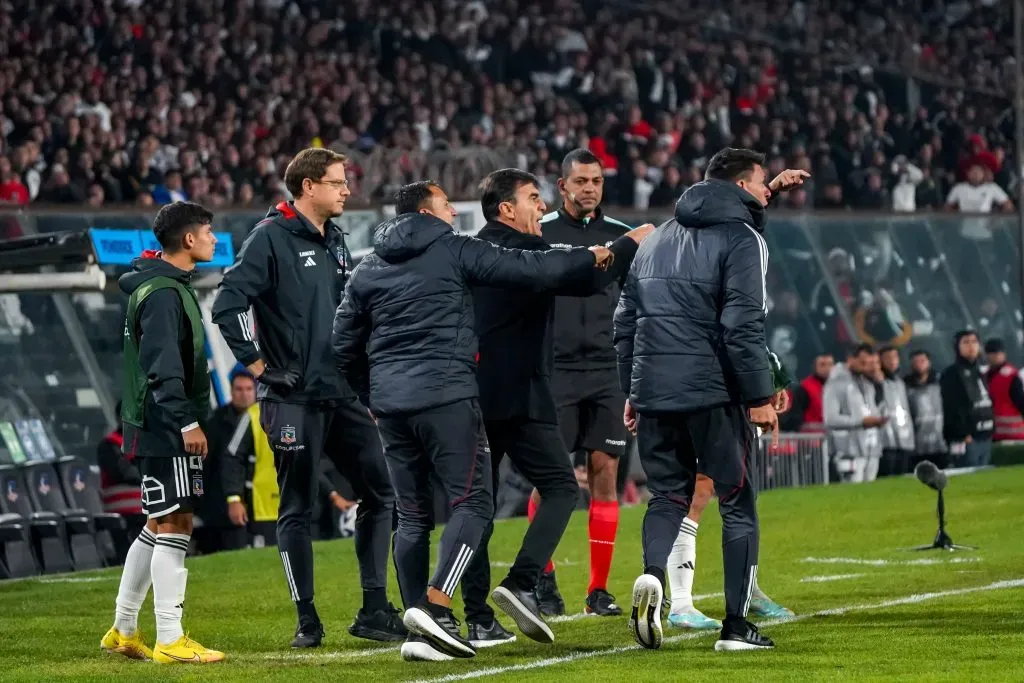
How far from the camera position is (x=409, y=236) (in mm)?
7844

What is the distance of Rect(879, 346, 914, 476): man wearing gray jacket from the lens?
20078mm

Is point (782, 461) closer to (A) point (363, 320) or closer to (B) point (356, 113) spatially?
(B) point (356, 113)

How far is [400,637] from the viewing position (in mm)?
8578

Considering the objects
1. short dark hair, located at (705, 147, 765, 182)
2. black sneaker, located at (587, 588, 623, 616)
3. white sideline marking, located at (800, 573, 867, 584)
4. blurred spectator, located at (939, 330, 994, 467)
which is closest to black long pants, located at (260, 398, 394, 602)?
black sneaker, located at (587, 588, 623, 616)

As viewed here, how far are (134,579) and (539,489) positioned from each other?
177cm

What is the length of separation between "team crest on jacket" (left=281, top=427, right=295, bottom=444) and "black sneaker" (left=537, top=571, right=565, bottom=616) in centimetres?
177

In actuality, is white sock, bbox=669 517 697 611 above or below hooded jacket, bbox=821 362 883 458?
above

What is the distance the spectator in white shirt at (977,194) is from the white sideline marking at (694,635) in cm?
1832

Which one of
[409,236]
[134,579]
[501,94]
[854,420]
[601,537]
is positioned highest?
[501,94]

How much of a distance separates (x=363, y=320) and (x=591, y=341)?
6.42ft

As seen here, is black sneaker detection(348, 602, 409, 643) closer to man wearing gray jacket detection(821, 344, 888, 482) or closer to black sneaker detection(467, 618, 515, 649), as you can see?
black sneaker detection(467, 618, 515, 649)

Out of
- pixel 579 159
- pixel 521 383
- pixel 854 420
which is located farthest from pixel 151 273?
pixel 854 420

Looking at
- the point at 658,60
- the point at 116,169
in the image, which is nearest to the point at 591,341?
the point at 116,169

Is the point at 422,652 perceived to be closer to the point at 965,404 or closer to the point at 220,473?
the point at 220,473
